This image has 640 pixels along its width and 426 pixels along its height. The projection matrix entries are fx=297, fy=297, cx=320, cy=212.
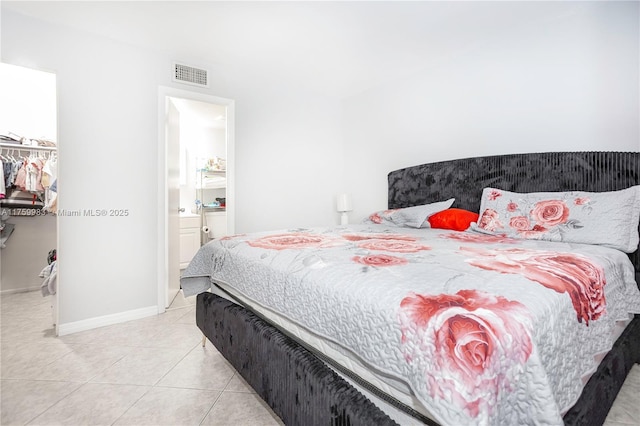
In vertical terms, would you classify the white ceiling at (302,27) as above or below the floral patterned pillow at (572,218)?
above

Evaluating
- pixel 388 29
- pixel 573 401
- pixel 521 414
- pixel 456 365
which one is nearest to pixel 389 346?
pixel 456 365

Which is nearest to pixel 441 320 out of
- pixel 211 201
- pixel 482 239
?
pixel 482 239

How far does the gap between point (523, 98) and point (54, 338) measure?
419cm

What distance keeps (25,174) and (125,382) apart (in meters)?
2.59

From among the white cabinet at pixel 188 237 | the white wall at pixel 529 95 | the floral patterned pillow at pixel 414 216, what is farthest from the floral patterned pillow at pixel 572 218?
the white cabinet at pixel 188 237

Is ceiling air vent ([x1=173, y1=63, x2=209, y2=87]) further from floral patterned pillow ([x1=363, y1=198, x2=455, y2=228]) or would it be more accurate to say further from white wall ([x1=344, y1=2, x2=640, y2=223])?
floral patterned pillow ([x1=363, y1=198, x2=455, y2=228])

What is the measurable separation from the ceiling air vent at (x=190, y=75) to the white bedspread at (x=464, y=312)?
235 cm

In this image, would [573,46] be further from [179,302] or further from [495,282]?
[179,302]

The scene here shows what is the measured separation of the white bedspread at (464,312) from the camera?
2.02 feet

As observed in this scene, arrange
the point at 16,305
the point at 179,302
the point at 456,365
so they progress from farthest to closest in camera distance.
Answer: the point at 179,302, the point at 16,305, the point at 456,365

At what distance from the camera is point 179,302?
3.08m

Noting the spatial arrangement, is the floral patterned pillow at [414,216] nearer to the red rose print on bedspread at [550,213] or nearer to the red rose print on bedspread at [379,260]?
A: the red rose print on bedspread at [550,213]

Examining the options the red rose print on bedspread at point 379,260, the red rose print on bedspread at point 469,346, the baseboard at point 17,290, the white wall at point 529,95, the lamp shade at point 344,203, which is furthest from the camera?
the lamp shade at point 344,203

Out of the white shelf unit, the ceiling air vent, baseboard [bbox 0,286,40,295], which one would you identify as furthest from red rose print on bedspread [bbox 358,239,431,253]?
baseboard [bbox 0,286,40,295]
